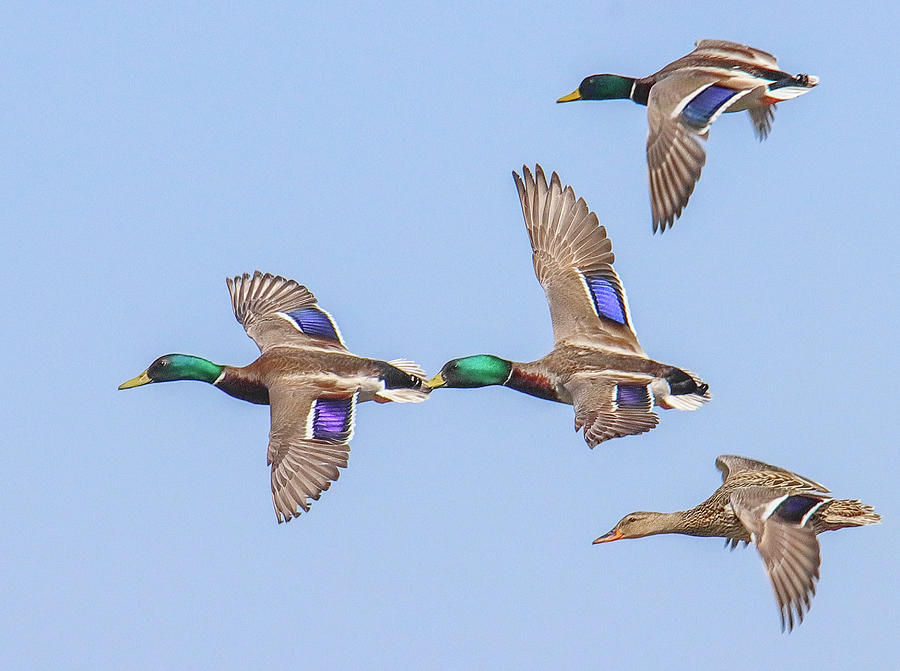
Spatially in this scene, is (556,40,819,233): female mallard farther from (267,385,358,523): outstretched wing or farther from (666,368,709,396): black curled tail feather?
(267,385,358,523): outstretched wing

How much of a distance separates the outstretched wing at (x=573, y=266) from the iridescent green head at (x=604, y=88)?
1.07 meters

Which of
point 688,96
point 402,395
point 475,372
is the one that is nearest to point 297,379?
point 402,395

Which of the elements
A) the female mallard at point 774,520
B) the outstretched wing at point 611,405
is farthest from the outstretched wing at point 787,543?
the outstretched wing at point 611,405

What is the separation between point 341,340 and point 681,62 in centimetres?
526

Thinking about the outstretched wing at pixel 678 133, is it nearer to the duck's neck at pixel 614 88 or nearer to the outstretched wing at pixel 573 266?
the duck's neck at pixel 614 88

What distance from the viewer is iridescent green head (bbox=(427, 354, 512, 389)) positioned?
23234mm

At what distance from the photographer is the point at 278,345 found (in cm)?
2444

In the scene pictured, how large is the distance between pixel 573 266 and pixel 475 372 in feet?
7.22

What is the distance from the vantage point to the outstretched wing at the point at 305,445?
2122 centimetres

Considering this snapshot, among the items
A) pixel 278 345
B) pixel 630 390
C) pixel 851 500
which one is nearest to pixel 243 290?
pixel 278 345

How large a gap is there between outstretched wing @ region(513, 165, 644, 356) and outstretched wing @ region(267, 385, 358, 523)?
9.89 ft

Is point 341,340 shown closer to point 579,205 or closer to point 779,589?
point 579,205


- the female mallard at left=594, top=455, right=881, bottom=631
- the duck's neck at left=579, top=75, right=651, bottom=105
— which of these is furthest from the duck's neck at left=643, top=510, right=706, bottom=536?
the duck's neck at left=579, top=75, right=651, bottom=105

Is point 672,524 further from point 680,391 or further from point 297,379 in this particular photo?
point 297,379
